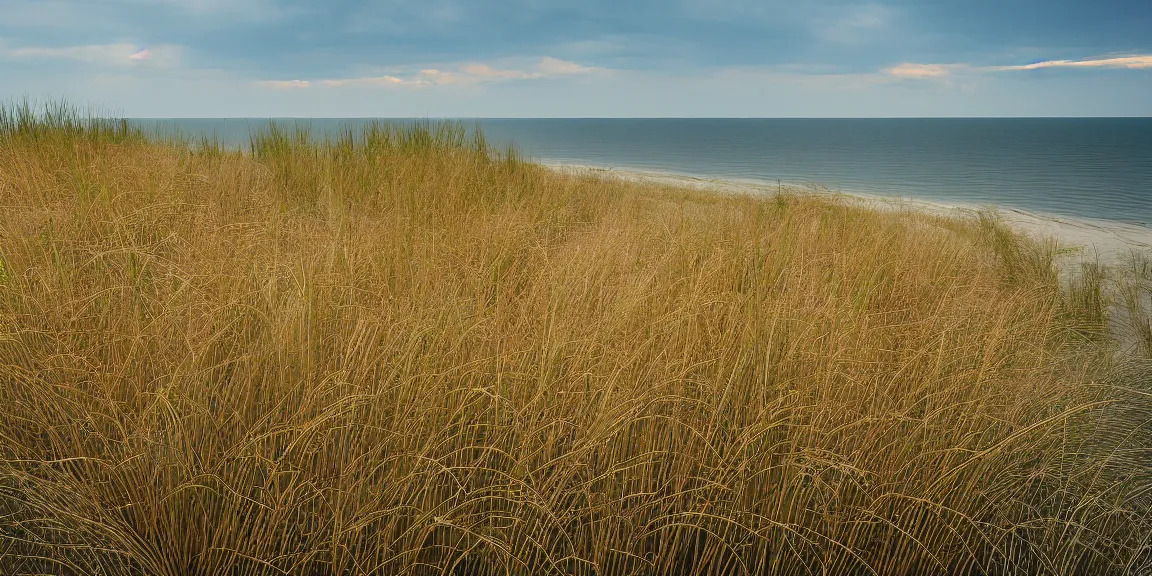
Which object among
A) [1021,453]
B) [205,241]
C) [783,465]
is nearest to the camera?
[783,465]

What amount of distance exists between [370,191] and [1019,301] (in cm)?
500

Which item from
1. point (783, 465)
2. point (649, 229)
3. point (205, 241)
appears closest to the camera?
point (783, 465)

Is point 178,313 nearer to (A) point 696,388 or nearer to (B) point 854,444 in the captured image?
(A) point 696,388

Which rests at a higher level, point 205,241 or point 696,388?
point 205,241

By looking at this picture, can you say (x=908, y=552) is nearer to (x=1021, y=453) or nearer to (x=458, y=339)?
(x=1021, y=453)

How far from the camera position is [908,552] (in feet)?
5.74

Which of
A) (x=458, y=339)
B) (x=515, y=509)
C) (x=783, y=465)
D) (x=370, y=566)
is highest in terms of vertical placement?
(x=458, y=339)

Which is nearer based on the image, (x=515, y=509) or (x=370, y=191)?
(x=515, y=509)

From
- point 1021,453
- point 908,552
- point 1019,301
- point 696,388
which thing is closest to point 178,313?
point 696,388

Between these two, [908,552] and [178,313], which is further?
[178,313]

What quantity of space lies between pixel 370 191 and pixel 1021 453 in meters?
5.15

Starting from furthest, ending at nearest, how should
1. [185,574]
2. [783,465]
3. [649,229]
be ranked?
[649,229] < [783,465] < [185,574]

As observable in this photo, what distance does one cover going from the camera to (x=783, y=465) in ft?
5.62

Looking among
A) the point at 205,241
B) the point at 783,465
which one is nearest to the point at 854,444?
the point at 783,465
